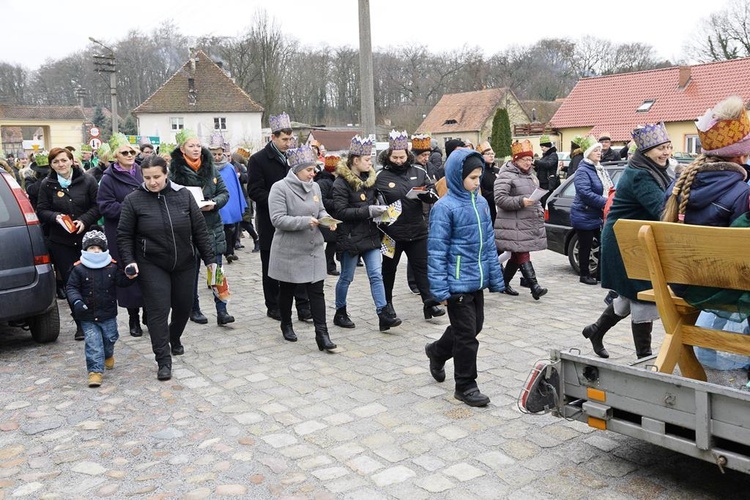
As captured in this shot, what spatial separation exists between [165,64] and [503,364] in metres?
62.4

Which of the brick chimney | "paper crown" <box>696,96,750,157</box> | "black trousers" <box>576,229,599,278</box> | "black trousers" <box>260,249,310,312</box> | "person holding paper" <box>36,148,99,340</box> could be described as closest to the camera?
"paper crown" <box>696,96,750,157</box>

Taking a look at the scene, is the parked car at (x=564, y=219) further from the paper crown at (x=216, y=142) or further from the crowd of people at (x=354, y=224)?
the paper crown at (x=216, y=142)

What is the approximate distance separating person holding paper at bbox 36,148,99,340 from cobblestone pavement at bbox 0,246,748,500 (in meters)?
0.90

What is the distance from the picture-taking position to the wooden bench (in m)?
3.76

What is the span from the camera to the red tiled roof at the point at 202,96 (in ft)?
211

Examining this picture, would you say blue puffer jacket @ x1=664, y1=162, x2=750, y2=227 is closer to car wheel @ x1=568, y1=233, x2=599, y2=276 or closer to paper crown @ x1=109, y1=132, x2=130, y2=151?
paper crown @ x1=109, y1=132, x2=130, y2=151

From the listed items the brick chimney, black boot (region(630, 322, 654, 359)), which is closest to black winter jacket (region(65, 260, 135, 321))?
black boot (region(630, 322, 654, 359))

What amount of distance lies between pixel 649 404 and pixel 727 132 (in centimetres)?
154

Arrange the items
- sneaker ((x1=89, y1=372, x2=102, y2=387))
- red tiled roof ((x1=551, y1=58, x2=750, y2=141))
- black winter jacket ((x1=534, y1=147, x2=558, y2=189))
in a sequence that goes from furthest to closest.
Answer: red tiled roof ((x1=551, y1=58, x2=750, y2=141))
black winter jacket ((x1=534, y1=147, x2=558, y2=189))
sneaker ((x1=89, y1=372, x2=102, y2=387))

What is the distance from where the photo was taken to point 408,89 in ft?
247

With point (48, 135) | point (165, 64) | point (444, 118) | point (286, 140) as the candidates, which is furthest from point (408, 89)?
point (286, 140)

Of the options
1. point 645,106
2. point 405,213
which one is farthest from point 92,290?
point 645,106

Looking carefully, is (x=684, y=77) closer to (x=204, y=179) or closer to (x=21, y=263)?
(x=204, y=179)

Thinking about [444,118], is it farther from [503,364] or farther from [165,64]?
[503,364]
